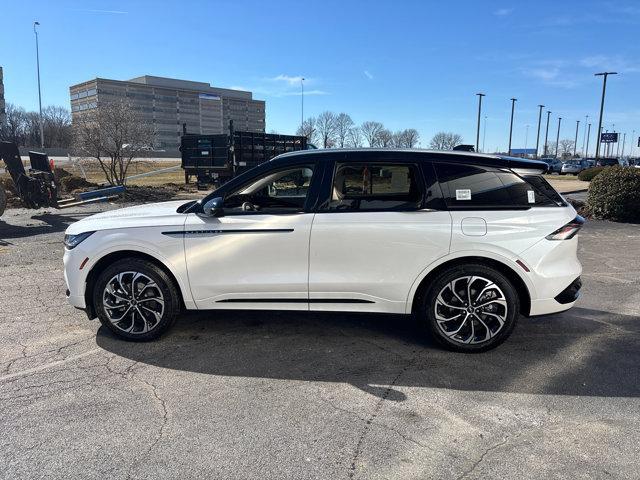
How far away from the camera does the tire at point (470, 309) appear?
421 cm

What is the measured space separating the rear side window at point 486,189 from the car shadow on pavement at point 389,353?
4.42 feet

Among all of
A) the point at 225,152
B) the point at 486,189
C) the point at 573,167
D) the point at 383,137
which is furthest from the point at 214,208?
the point at 383,137

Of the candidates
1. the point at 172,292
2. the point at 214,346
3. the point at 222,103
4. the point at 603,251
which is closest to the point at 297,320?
the point at 214,346

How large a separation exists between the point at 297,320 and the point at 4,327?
117 inches

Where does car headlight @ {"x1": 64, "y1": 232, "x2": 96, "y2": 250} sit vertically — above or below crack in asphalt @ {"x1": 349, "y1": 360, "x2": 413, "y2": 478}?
above

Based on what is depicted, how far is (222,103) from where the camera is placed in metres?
134

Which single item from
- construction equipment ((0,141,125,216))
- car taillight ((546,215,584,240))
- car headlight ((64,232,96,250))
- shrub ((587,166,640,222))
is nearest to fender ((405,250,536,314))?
car taillight ((546,215,584,240))

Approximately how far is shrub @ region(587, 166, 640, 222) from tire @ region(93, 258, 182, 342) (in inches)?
479

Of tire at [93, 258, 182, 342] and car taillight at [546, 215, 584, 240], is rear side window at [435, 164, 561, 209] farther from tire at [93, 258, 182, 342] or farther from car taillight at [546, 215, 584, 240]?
tire at [93, 258, 182, 342]

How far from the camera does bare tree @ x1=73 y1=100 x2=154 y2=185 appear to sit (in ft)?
59.7

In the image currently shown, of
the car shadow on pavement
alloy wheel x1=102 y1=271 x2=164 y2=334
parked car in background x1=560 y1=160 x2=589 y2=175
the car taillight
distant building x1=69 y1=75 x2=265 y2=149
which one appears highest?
distant building x1=69 y1=75 x2=265 y2=149

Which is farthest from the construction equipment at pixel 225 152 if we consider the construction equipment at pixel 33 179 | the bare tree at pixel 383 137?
the bare tree at pixel 383 137

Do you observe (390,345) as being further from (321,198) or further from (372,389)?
(321,198)

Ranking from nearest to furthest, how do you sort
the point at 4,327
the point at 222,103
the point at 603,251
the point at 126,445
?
the point at 126,445, the point at 4,327, the point at 603,251, the point at 222,103
